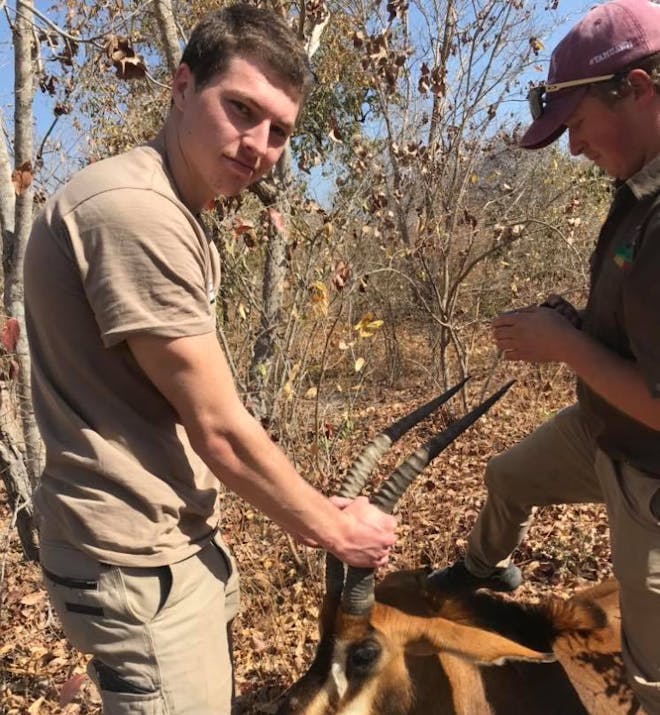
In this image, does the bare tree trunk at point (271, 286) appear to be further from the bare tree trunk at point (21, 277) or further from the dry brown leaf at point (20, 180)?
the dry brown leaf at point (20, 180)

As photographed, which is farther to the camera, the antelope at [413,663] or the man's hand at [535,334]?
the antelope at [413,663]

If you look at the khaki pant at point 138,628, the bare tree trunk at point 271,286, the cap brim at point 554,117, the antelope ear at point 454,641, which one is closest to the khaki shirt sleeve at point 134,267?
the khaki pant at point 138,628

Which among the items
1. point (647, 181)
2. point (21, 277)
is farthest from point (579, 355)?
point (21, 277)

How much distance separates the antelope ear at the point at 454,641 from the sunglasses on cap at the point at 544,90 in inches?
83.8

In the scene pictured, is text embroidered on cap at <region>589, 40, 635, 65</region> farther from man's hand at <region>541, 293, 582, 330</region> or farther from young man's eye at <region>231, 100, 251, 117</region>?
young man's eye at <region>231, 100, 251, 117</region>

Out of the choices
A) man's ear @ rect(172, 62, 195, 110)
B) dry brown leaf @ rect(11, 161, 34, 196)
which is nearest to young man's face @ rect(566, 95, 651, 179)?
man's ear @ rect(172, 62, 195, 110)

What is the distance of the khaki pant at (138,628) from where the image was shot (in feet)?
6.99

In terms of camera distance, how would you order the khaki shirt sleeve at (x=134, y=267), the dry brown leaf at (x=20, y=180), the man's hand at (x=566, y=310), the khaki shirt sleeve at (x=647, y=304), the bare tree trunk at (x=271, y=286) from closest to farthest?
the khaki shirt sleeve at (x=134, y=267) < the khaki shirt sleeve at (x=647, y=304) < the man's hand at (x=566, y=310) < the dry brown leaf at (x=20, y=180) < the bare tree trunk at (x=271, y=286)

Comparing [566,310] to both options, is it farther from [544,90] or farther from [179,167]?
[179,167]

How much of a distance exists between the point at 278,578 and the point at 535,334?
339 cm

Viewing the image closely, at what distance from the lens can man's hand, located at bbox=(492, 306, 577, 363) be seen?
2.50 m

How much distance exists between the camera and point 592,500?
3.25 metres

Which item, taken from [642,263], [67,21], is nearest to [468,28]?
[67,21]

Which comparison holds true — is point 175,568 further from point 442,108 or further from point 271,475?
point 442,108
